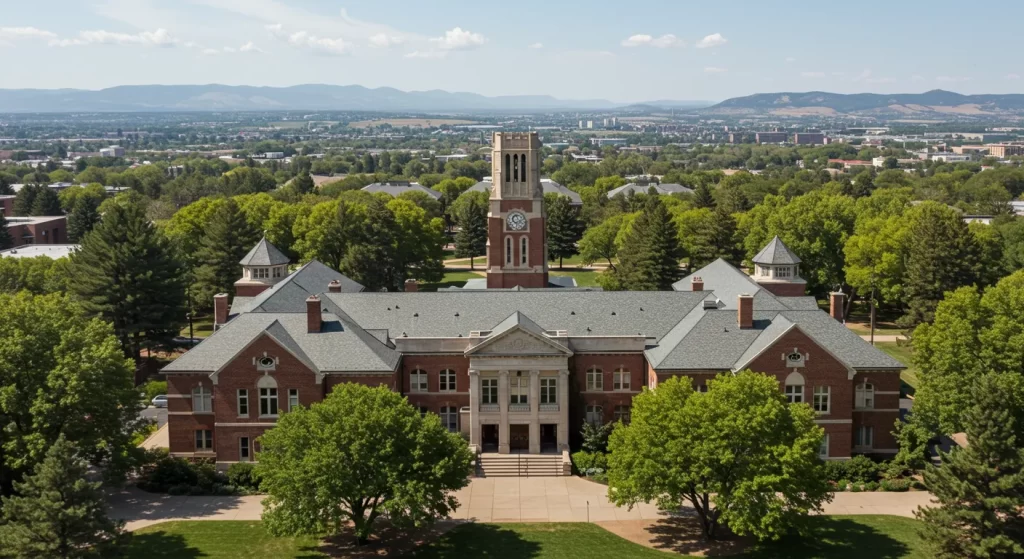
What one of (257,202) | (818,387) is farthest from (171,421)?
(257,202)

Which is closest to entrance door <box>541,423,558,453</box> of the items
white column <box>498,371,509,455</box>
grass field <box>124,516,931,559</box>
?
white column <box>498,371,509,455</box>

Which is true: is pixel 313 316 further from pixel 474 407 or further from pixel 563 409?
pixel 563 409

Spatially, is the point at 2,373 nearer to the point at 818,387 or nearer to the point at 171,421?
the point at 171,421

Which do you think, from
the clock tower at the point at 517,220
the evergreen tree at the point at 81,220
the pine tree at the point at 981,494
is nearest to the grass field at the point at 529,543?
the pine tree at the point at 981,494

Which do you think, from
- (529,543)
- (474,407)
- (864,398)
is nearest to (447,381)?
(474,407)

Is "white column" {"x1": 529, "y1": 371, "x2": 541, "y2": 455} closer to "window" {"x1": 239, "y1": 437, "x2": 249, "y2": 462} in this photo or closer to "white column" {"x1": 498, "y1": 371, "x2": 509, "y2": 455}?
"white column" {"x1": 498, "y1": 371, "x2": 509, "y2": 455}

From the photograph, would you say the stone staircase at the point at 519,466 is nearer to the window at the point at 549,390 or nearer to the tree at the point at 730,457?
the window at the point at 549,390
